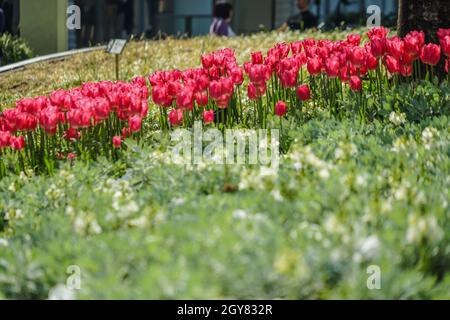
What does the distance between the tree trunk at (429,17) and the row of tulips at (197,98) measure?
0.42 meters

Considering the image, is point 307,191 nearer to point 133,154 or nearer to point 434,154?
point 434,154

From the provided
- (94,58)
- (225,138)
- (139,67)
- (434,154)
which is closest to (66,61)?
(94,58)

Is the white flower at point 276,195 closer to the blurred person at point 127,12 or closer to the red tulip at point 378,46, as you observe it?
the red tulip at point 378,46

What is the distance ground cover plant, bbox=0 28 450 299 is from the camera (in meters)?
3.38

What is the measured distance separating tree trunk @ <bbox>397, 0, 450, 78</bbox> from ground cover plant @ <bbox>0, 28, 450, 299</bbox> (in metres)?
0.55

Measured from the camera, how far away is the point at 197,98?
21.6 ft

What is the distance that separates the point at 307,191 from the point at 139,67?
9116mm

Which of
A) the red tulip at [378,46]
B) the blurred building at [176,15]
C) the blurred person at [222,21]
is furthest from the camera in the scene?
the blurred building at [176,15]

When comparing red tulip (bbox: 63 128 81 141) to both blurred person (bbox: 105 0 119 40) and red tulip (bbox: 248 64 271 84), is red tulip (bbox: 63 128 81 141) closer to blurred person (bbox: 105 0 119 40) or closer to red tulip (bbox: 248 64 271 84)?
red tulip (bbox: 248 64 271 84)

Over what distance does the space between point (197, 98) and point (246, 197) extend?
97.7 inches

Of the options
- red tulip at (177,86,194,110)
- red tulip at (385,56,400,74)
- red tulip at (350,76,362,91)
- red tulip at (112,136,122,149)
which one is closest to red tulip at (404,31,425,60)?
red tulip at (385,56,400,74)

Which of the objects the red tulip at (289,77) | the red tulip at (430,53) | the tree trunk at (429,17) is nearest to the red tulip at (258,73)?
the red tulip at (289,77)

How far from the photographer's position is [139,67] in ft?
42.6

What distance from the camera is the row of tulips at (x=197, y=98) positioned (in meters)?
6.28
